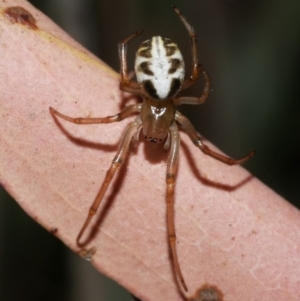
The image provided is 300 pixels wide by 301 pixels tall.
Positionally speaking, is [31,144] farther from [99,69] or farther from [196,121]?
[196,121]

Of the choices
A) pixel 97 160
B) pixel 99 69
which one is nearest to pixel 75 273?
pixel 97 160

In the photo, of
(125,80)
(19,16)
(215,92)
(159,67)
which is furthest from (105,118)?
(215,92)

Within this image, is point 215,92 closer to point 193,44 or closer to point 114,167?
point 193,44

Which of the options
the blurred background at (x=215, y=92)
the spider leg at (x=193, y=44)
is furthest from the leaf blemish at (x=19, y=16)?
the blurred background at (x=215, y=92)

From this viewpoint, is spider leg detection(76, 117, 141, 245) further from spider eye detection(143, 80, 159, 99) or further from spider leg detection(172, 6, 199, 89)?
spider leg detection(172, 6, 199, 89)

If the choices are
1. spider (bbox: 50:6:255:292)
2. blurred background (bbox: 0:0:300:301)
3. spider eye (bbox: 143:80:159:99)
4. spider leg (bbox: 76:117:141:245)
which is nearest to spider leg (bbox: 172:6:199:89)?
spider (bbox: 50:6:255:292)

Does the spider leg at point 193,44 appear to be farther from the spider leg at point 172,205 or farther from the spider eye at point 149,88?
the spider leg at point 172,205
